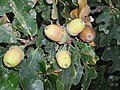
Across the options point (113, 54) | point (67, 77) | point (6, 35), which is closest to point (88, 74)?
point (67, 77)

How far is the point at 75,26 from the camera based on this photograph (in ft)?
4.01

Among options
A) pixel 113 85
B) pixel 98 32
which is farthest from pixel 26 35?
pixel 113 85

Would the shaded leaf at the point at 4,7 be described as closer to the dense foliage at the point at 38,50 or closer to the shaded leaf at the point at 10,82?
the dense foliage at the point at 38,50

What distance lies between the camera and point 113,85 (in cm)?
322

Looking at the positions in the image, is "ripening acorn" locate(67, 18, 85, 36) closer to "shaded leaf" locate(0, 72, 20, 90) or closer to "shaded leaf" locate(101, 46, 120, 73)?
"shaded leaf" locate(0, 72, 20, 90)

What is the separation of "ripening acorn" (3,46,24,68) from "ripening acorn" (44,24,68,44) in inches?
4.4

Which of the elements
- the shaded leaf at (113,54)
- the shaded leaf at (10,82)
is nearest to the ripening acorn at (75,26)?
the shaded leaf at (10,82)

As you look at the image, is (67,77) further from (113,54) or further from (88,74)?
(113,54)

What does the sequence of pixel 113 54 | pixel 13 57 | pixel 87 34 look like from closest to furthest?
pixel 13 57 → pixel 87 34 → pixel 113 54

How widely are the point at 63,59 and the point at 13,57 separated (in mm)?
164

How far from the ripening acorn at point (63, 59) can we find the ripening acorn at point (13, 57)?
0.12 m

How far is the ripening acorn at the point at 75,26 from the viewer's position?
122cm

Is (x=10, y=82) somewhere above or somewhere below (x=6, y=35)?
below

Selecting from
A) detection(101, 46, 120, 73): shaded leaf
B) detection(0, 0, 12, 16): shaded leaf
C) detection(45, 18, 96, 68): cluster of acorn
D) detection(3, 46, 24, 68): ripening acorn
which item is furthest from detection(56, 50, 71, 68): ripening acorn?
detection(101, 46, 120, 73): shaded leaf
